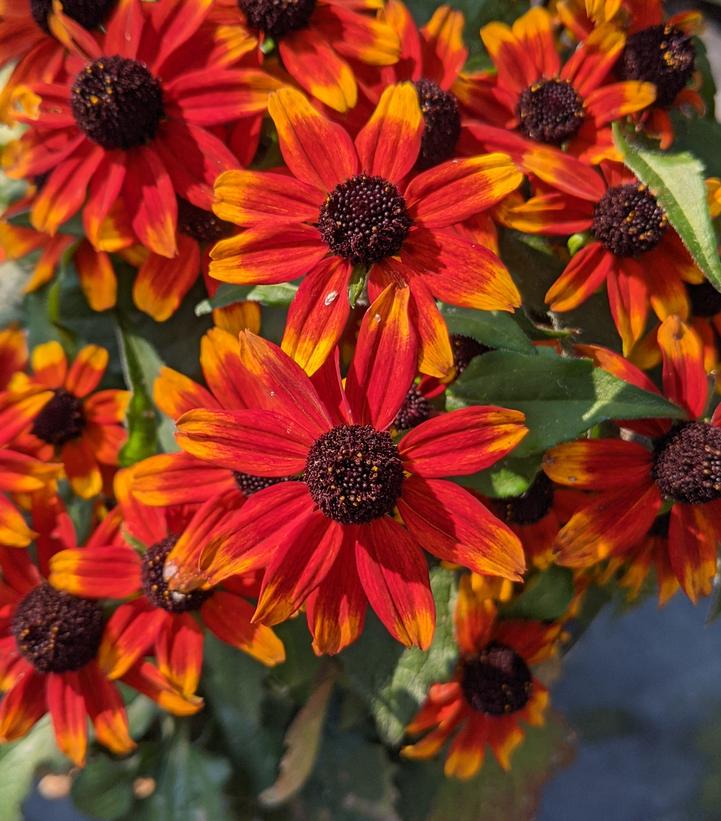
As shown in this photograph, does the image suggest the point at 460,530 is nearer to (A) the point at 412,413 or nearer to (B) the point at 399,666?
(A) the point at 412,413

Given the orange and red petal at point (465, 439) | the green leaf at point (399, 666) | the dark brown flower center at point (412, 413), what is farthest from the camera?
the green leaf at point (399, 666)

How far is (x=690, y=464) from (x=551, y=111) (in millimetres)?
314

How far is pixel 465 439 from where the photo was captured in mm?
482

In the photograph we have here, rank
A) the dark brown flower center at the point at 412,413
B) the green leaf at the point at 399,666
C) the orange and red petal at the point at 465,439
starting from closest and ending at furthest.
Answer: the orange and red petal at the point at 465,439, the dark brown flower center at the point at 412,413, the green leaf at the point at 399,666

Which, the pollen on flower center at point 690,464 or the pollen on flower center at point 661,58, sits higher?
the pollen on flower center at point 661,58

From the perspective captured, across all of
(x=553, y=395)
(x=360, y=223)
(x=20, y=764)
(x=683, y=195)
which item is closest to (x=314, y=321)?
(x=360, y=223)

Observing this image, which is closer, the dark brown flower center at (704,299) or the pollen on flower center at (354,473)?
the pollen on flower center at (354,473)

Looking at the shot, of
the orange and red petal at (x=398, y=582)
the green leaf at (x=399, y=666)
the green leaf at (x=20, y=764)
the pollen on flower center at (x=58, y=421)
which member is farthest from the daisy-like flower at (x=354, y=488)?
the green leaf at (x=20, y=764)

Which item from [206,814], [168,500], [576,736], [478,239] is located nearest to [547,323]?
[478,239]

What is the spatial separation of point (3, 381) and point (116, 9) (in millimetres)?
376

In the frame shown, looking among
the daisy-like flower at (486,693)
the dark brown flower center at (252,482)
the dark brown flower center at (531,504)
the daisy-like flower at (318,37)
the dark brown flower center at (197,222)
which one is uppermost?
the daisy-like flower at (318,37)

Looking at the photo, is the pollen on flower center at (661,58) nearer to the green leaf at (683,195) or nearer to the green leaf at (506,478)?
the green leaf at (683,195)

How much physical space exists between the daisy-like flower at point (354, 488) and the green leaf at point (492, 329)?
0.07 metres

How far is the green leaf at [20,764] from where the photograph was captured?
782mm
